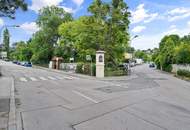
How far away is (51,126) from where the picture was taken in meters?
6.77

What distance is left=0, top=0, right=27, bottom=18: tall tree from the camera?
10844 mm

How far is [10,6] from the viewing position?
1105 centimetres

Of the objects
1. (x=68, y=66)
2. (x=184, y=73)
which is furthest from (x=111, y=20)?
(x=68, y=66)

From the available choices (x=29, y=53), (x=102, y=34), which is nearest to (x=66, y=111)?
(x=102, y=34)

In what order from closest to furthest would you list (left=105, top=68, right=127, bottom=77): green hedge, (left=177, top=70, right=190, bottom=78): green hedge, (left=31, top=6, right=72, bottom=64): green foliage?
(left=105, top=68, right=127, bottom=77): green hedge, (left=177, top=70, right=190, bottom=78): green hedge, (left=31, top=6, right=72, bottom=64): green foliage

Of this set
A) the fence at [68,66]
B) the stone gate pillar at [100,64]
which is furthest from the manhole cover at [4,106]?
the fence at [68,66]

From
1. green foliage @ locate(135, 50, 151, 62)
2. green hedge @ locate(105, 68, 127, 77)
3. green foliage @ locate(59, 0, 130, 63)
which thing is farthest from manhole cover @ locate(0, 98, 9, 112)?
green foliage @ locate(135, 50, 151, 62)

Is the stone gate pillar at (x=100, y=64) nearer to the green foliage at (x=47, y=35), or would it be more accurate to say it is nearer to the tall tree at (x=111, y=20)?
the tall tree at (x=111, y=20)

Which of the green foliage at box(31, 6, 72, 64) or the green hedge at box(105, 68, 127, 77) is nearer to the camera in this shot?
the green hedge at box(105, 68, 127, 77)

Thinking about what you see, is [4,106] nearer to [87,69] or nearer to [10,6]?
[10,6]

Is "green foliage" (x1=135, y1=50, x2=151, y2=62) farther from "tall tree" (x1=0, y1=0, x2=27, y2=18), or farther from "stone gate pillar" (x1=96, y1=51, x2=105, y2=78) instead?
"tall tree" (x1=0, y1=0, x2=27, y2=18)

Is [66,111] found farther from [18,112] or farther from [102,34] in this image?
[102,34]

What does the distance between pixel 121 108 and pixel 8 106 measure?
4568mm

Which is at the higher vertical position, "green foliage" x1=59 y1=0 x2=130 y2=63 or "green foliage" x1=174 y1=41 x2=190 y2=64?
"green foliage" x1=59 y1=0 x2=130 y2=63
